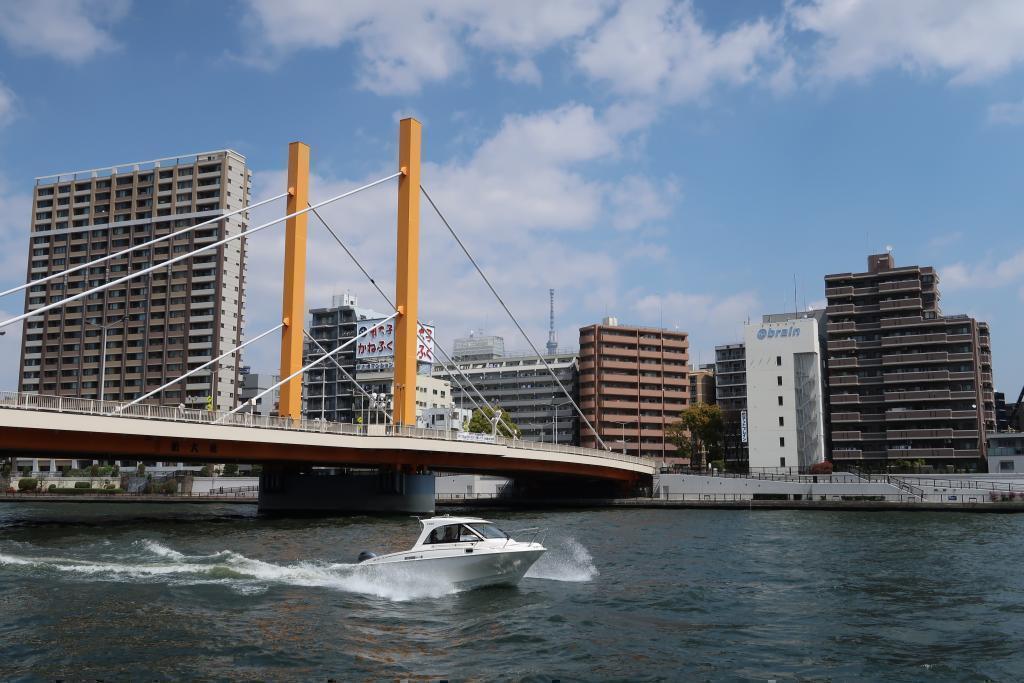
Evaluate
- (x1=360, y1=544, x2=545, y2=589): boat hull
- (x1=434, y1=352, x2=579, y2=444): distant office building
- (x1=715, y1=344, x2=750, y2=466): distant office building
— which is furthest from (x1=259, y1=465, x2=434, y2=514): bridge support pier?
(x1=715, y1=344, x2=750, y2=466): distant office building

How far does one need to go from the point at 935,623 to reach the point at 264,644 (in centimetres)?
1587

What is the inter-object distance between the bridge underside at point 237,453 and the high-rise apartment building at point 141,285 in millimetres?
82630

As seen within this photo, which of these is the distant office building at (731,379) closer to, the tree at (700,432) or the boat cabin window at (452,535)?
the tree at (700,432)

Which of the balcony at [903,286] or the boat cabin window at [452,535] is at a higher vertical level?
the balcony at [903,286]

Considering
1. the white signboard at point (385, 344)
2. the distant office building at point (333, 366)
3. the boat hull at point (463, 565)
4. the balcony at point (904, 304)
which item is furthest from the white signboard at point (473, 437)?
the distant office building at point (333, 366)

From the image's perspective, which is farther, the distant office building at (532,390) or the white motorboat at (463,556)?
the distant office building at (532,390)

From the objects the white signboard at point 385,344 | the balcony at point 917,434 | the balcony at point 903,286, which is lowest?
the balcony at point 917,434

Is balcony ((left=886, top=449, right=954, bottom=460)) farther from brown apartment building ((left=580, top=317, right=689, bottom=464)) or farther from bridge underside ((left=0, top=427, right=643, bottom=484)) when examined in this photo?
brown apartment building ((left=580, top=317, right=689, bottom=464))

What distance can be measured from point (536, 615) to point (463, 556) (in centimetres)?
344

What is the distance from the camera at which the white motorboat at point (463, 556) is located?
25.7m

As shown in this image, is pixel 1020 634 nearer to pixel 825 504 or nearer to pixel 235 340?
pixel 825 504

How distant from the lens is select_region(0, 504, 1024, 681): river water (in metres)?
17.6

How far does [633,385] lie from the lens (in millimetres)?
153000

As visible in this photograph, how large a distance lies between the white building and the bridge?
29.1 metres
